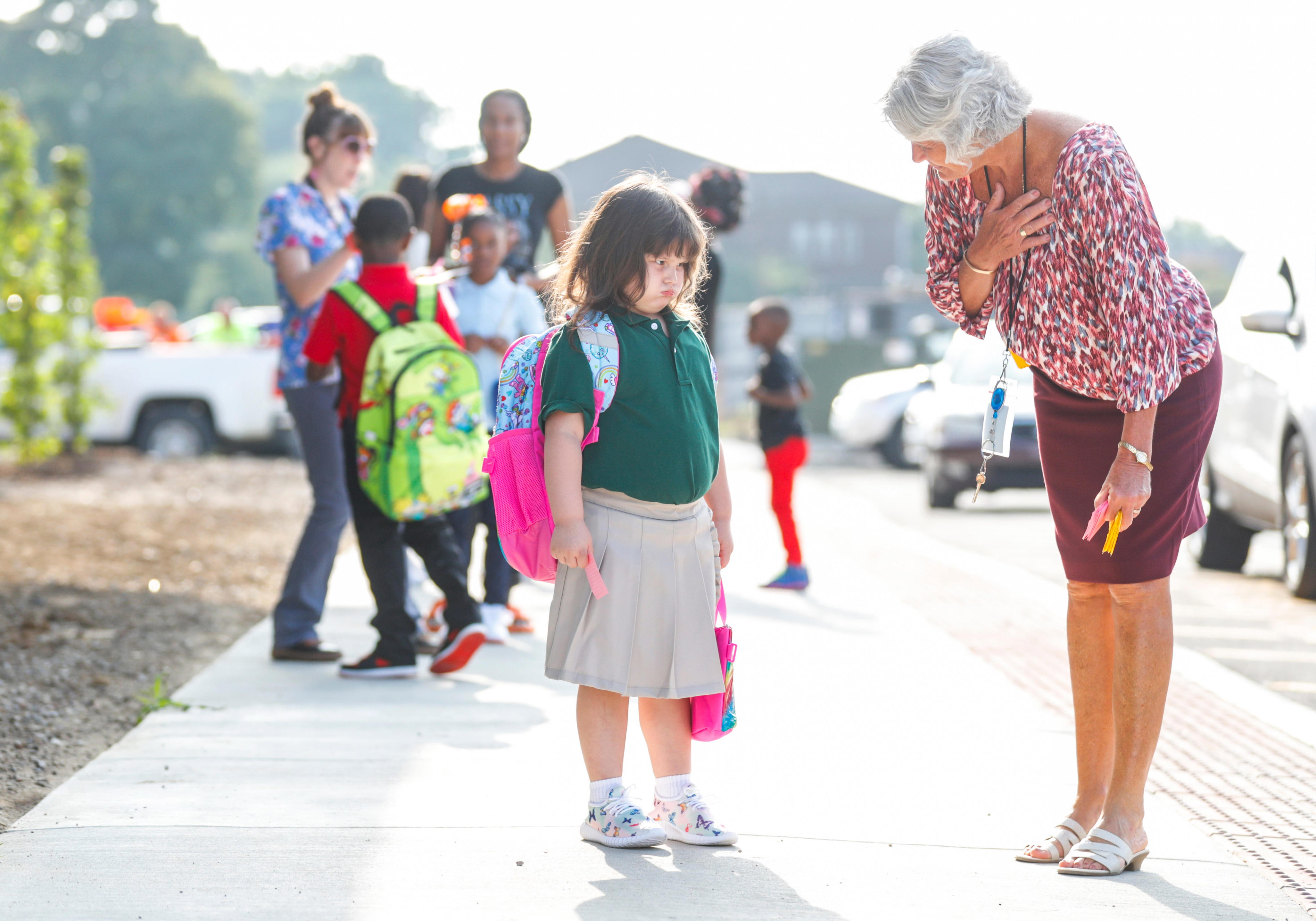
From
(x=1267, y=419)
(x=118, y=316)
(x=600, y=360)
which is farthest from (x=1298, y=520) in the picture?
(x=118, y=316)

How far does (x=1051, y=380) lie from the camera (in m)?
3.49

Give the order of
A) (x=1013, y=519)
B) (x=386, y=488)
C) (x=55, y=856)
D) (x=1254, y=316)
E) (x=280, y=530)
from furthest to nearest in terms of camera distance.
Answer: (x=1013, y=519) < (x=280, y=530) < (x=1254, y=316) < (x=386, y=488) < (x=55, y=856)

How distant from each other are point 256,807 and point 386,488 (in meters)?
1.65

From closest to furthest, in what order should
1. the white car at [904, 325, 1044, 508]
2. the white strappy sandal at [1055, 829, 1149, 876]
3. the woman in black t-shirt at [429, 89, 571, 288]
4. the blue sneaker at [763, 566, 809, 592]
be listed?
the white strappy sandal at [1055, 829, 1149, 876] < the woman in black t-shirt at [429, 89, 571, 288] < the blue sneaker at [763, 566, 809, 592] < the white car at [904, 325, 1044, 508]

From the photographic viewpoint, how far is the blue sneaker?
25.4 feet

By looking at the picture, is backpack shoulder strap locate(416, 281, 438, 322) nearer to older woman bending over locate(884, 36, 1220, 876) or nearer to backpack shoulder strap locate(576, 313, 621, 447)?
backpack shoulder strap locate(576, 313, 621, 447)

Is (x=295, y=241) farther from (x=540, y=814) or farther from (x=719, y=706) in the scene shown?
(x=719, y=706)

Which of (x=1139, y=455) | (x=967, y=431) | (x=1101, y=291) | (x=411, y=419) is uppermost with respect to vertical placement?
(x=1101, y=291)

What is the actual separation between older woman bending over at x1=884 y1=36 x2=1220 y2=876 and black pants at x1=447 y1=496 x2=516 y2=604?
9.60 ft

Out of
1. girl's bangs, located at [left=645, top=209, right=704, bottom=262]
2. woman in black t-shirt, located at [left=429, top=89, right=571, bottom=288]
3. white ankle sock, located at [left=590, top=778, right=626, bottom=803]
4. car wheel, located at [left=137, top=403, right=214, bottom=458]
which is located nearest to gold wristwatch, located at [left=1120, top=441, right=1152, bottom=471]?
girl's bangs, located at [left=645, top=209, right=704, bottom=262]

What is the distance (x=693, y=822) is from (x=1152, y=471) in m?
1.31

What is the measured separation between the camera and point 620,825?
3.43 metres

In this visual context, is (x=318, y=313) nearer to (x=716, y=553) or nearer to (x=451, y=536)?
(x=451, y=536)

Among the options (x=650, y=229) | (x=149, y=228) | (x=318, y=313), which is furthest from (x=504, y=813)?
(x=149, y=228)
